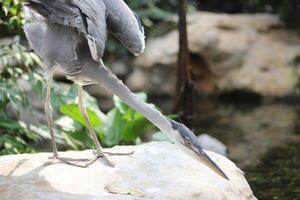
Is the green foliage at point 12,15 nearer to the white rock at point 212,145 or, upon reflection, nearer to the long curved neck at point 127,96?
the long curved neck at point 127,96

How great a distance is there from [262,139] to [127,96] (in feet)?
12.9

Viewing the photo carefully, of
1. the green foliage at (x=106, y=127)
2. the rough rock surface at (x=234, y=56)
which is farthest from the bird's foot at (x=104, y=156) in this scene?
the rough rock surface at (x=234, y=56)

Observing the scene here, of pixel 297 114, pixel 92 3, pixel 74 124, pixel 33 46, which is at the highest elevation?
pixel 92 3

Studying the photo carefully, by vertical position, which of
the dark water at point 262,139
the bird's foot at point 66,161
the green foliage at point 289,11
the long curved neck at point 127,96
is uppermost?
the long curved neck at point 127,96

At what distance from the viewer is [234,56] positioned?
10.1 meters

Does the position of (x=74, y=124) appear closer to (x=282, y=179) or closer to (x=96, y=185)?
(x=282, y=179)

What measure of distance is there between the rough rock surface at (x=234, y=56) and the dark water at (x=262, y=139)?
1.51ft

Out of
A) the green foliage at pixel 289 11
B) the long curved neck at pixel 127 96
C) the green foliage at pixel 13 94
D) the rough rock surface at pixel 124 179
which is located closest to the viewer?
the rough rock surface at pixel 124 179

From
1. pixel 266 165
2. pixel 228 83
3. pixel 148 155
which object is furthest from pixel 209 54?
pixel 148 155

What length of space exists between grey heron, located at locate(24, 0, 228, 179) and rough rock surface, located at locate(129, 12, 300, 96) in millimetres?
5992

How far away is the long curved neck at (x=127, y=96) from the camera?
3.62 m

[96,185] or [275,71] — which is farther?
[275,71]

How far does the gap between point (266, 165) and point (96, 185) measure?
9.81 ft

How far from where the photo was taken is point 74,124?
6.11m
